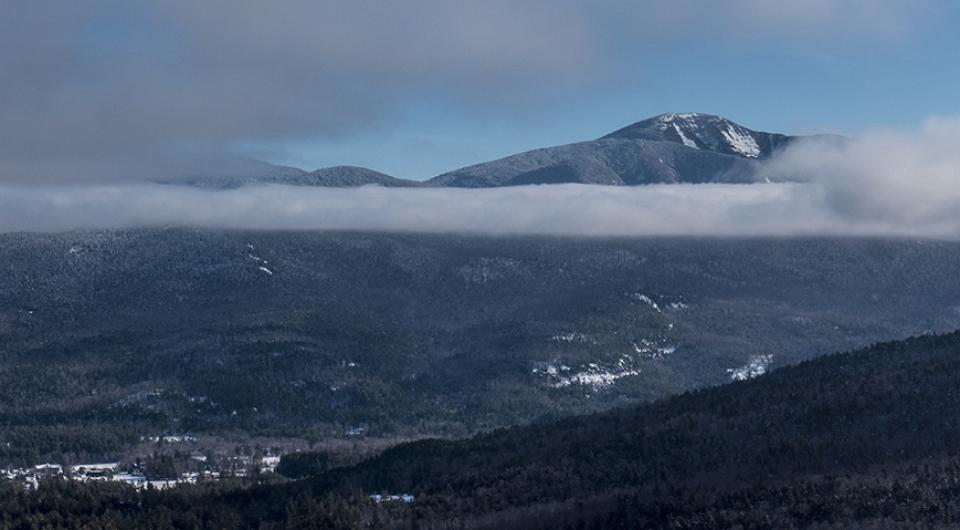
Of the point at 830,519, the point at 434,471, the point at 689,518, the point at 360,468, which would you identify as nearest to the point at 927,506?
the point at 830,519

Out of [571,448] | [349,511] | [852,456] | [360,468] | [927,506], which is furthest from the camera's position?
[360,468]

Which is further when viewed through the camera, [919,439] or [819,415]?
[819,415]

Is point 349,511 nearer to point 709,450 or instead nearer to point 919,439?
point 709,450

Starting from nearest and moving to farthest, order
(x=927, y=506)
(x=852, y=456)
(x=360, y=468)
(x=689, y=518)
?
(x=927, y=506) → (x=689, y=518) → (x=852, y=456) → (x=360, y=468)

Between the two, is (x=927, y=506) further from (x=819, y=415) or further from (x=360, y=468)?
(x=360, y=468)

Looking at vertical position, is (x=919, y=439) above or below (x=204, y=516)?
above

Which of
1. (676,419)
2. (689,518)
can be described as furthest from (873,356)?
(689,518)
